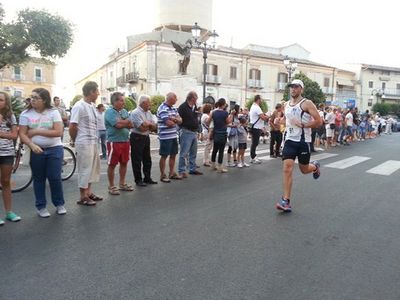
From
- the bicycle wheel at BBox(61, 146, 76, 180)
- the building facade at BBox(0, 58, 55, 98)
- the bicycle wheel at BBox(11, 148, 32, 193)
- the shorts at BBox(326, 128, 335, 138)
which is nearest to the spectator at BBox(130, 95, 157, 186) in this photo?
the bicycle wheel at BBox(61, 146, 76, 180)

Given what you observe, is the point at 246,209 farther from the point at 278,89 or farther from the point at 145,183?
the point at 278,89

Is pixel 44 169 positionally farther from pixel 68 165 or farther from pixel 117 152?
pixel 68 165

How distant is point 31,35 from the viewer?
26547mm

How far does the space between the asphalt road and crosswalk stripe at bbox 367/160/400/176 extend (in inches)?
114

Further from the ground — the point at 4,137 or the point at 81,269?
the point at 4,137

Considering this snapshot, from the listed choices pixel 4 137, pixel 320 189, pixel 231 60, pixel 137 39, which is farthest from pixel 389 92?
pixel 4 137

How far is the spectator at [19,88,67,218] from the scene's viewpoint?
4.75 metres

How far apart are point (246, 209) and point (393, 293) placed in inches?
105

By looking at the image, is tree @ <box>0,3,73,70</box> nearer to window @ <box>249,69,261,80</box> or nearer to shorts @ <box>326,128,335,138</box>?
shorts @ <box>326,128,335,138</box>

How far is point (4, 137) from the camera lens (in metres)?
4.65

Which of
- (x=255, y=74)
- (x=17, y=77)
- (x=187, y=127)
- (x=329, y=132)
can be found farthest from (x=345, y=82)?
(x=187, y=127)

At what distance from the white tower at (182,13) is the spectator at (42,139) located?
45074 mm

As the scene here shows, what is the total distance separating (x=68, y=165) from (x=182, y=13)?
43402 millimetres

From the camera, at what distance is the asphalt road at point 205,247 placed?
3135 mm
